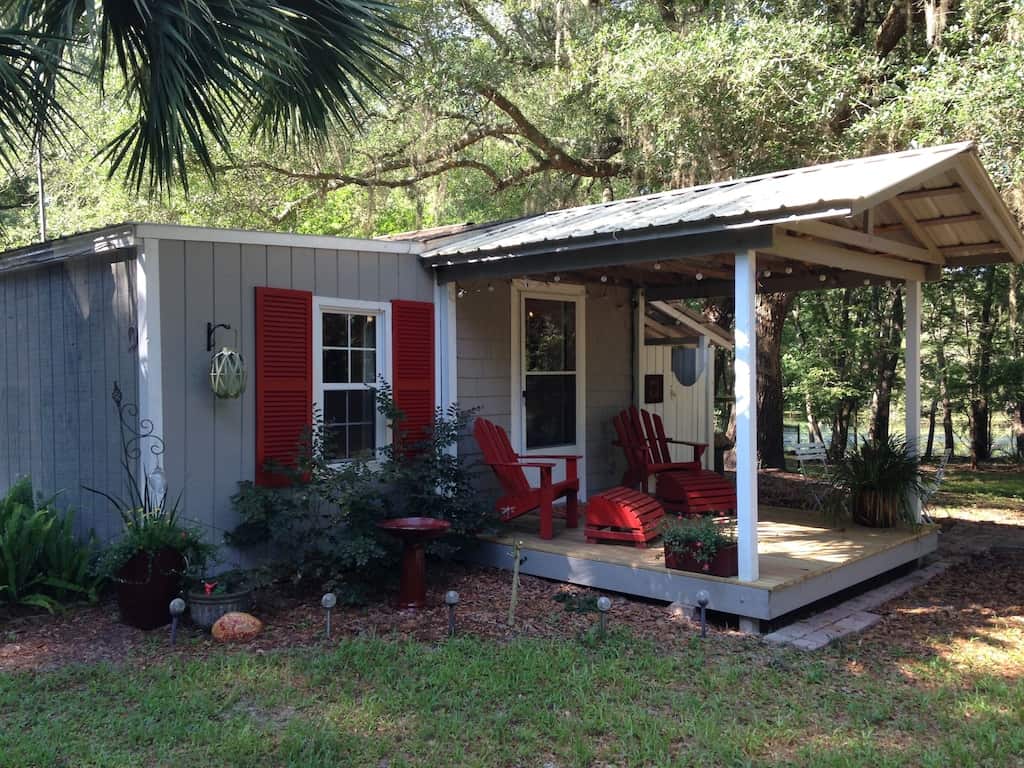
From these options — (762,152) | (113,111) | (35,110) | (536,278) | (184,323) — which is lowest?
(184,323)

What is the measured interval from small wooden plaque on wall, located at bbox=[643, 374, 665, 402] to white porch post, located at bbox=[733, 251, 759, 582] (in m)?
3.87

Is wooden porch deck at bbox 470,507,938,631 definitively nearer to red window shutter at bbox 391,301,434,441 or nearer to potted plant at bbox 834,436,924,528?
potted plant at bbox 834,436,924,528

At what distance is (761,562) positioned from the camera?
5.38 metres

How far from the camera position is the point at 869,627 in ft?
16.5

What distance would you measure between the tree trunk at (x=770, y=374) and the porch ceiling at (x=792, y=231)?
4.27 metres

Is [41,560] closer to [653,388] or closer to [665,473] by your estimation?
[665,473]

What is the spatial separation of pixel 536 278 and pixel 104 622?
419 cm

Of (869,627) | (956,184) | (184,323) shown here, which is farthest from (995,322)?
(184,323)

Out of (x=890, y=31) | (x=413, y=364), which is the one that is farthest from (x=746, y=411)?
(x=890, y=31)

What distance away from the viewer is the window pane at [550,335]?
746 centimetres

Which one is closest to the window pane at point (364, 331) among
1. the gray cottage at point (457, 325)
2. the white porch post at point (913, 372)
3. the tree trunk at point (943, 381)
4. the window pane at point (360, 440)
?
the gray cottage at point (457, 325)

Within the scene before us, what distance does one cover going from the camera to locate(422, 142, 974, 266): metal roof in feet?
14.6

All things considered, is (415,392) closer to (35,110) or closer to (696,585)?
(696,585)

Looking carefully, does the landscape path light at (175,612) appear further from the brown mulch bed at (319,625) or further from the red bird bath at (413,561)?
the red bird bath at (413,561)
